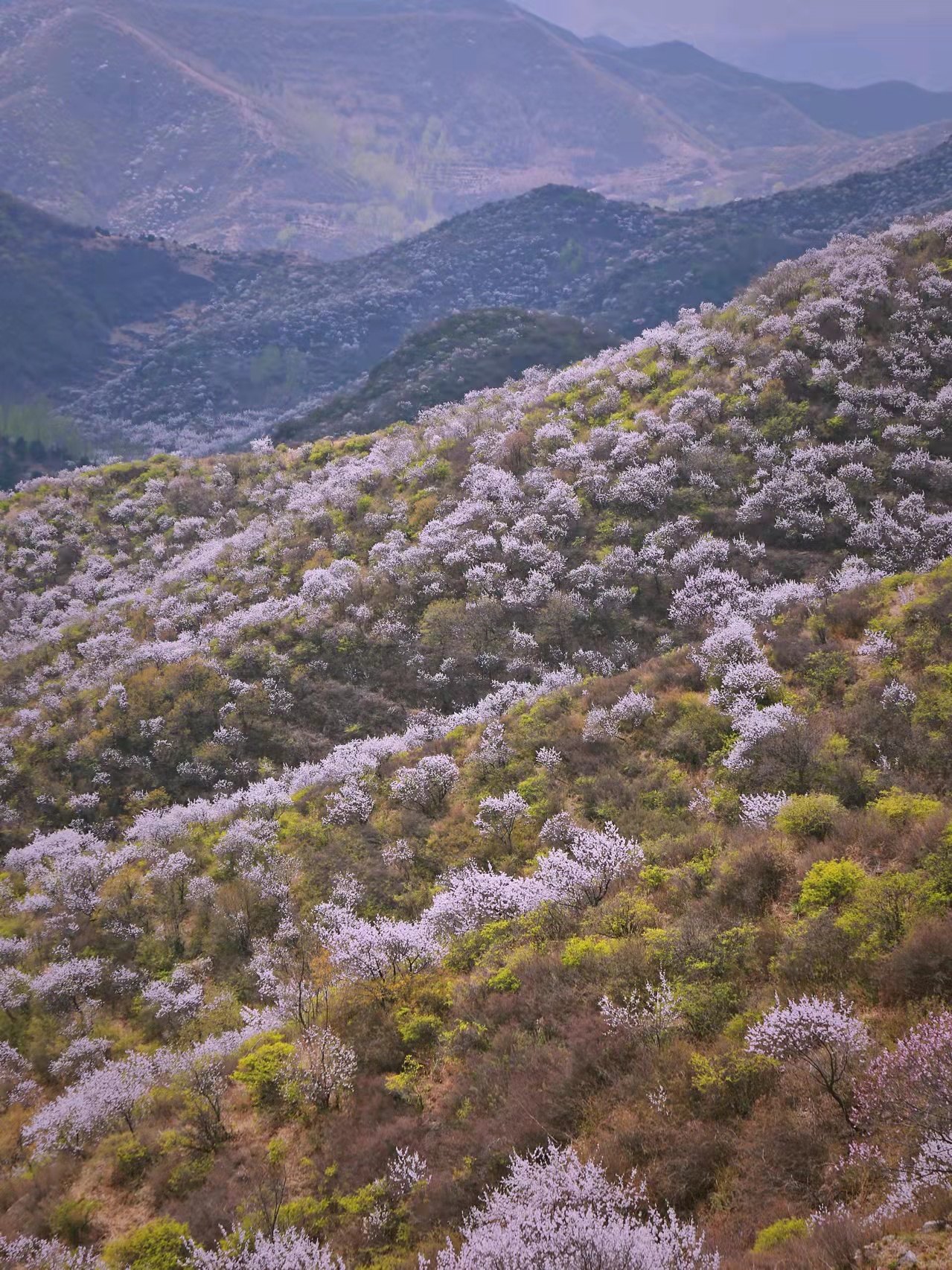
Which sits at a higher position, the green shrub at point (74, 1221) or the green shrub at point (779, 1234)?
the green shrub at point (779, 1234)

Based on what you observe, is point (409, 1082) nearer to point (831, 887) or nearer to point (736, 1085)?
point (736, 1085)

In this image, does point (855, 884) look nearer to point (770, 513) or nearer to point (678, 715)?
A: point (678, 715)

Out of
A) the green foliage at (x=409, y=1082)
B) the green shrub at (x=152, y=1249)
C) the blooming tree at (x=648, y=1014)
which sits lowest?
the green shrub at (x=152, y=1249)

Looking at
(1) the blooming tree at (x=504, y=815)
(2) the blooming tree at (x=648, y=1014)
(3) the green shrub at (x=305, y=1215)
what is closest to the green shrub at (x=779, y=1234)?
(2) the blooming tree at (x=648, y=1014)

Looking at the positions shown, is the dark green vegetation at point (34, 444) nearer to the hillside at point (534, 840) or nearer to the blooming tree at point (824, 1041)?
the hillside at point (534, 840)

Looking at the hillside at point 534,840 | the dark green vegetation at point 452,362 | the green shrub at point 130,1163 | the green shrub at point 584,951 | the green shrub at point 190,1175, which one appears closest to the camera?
the hillside at point 534,840

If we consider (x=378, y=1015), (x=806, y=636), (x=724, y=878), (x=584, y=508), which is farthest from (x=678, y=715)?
(x=584, y=508)

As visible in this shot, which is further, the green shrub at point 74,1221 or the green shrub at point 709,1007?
the green shrub at point 74,1221

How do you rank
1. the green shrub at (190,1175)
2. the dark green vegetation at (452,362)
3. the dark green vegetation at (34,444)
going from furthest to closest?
the dark green vegetation at (34,444)
the dark green vegetation at (452,362)
the green shrub at (190,1175)

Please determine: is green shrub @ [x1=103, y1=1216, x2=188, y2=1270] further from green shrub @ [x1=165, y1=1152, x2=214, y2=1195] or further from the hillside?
green shrub @ [x1=165, y1=1152, x2=214, y2=1195]
